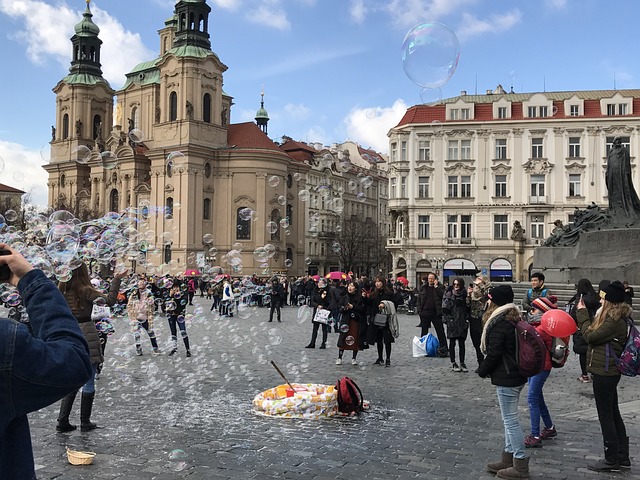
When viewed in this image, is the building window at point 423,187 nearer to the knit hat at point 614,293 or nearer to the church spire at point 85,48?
the church spire at point 85,48

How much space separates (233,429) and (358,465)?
1861 millimetres

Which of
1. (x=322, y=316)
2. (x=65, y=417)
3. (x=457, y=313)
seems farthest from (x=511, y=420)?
(x=322, y=316)

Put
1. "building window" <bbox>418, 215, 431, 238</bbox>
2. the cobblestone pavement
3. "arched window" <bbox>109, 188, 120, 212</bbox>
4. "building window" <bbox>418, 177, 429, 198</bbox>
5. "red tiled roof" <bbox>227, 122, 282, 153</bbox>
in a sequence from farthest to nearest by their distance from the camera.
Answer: "arched window" <bbox>109, 188, 120, 212</bbox>, "red tiled roof" <bbox>227, 122, 282, 153</bbox>, "building window" <bbox>418, 215, 431, 238</bbox>, "building window" <bbox>418, 177, 429, 198</bbox>, the cobblestone pavement

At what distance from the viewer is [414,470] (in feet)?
19.8

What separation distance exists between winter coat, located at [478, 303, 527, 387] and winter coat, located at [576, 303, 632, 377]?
2.77ft

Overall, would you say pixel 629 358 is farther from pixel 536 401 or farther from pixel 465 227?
pixel 465 227

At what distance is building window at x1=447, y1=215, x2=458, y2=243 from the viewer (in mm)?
Answer: 53875

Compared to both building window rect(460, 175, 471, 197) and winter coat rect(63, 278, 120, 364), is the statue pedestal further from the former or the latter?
building window rect(460, 175, 471, 197)

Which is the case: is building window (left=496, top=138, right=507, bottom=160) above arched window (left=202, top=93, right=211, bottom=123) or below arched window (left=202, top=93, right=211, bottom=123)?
below

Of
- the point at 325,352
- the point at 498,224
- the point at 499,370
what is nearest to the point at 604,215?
the point at 325,352

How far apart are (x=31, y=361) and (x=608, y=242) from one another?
2061 centimetres

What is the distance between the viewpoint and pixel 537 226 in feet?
172

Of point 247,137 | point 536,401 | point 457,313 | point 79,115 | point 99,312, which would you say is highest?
point 79,115

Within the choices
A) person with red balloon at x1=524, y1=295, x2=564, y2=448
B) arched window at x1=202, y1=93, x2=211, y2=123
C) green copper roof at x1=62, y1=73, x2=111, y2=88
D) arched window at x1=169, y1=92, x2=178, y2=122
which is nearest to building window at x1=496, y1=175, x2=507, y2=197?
arched window at x1=202, y1=93, x2=211, y2=123
